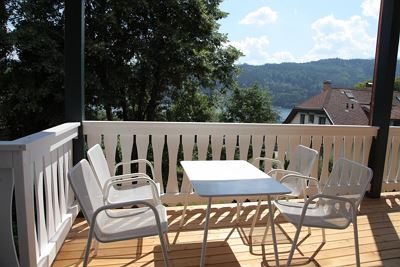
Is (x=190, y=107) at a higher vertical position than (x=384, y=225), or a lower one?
higher

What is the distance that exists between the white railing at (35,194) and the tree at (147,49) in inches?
274

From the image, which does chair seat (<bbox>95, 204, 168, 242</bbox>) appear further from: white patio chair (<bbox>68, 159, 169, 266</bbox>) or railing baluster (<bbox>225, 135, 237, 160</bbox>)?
railing baluster (<bbox>225, 135, 237, 160</bbox>)

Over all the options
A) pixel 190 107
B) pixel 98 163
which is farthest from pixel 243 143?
pixel 190 107

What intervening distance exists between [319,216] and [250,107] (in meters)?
13.1

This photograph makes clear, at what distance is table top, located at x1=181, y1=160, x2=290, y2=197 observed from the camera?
2086 mm

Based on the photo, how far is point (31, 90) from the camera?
8852 mm

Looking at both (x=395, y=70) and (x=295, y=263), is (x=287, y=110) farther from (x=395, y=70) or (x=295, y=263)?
(x=295, y=263)

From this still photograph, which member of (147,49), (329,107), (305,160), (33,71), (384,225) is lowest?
(384,225)

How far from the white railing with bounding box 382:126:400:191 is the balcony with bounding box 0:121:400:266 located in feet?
0.05

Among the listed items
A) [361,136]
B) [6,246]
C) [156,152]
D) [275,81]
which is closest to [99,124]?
[156,152]

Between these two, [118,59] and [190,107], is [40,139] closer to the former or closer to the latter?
[118,59]

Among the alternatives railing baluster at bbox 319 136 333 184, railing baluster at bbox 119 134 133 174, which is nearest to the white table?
railing baluster at bbox 119 134 133 174

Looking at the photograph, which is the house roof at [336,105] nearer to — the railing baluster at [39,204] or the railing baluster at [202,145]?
the railing baluster at [202,145]

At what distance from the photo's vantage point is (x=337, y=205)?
7.83ft
